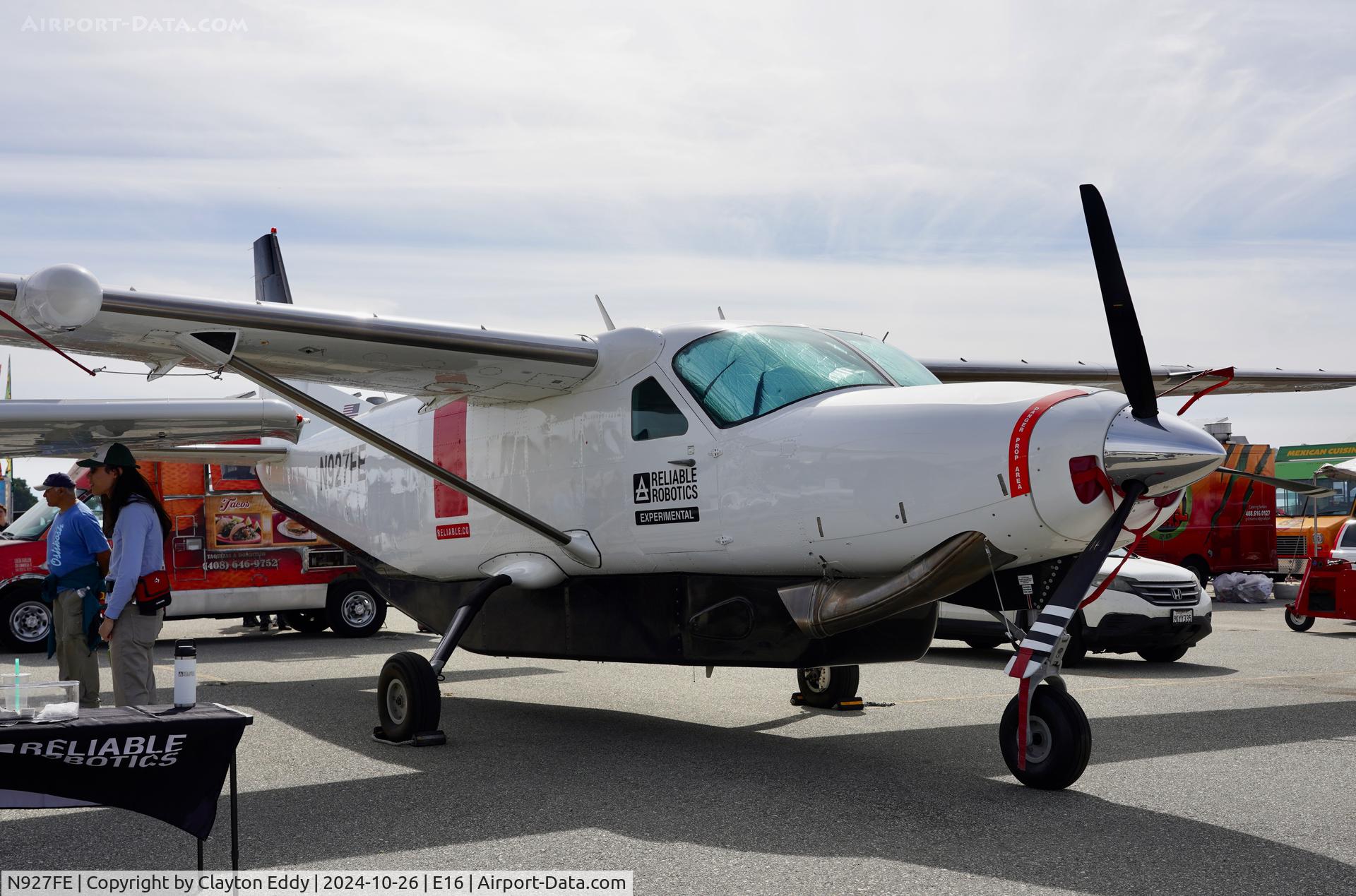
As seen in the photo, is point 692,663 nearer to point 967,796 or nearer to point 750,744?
point 750,744

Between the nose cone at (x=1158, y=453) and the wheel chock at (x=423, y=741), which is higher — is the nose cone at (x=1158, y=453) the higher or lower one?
the higher one

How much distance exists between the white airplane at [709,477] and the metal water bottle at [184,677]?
259 centimetres

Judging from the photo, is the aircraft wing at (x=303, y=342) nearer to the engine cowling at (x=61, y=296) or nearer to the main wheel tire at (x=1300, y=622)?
the engine cowling at (x=61, y=296)

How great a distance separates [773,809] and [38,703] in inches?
137

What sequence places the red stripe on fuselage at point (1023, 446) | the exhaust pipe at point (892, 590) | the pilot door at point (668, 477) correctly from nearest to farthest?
1. the red stripe on fuselage at point (1023, 446)
2. the exhaust pipe at point (892, 590)
3. the pilot door at point (668, 477)

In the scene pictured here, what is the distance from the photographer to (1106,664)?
1358 cm

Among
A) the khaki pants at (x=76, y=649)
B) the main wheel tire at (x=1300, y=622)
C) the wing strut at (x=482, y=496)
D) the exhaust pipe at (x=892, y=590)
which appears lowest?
the main wheel tire at (x=1300, y=622)

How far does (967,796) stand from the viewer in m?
6.34

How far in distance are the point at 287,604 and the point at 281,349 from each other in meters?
10.1

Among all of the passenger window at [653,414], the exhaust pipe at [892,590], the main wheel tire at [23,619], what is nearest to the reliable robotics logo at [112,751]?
the exhaust pipe at [892,590]

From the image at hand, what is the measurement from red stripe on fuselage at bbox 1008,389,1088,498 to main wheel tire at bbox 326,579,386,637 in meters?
13.0

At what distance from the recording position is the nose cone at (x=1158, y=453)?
18.5 feet

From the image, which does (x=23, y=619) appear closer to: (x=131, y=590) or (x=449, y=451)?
(x=449, y=451)

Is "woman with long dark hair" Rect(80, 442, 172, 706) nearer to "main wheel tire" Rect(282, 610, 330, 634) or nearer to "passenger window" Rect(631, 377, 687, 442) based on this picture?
"passenger window" Rect(631, 377, 687, 442)
